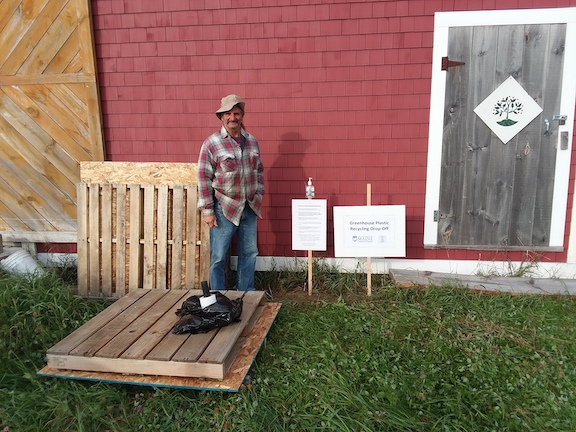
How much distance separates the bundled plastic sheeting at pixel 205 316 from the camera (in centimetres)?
287

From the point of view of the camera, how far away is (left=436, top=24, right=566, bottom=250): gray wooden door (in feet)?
13.1

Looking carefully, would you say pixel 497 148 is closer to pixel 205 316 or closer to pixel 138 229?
pixel 205 316

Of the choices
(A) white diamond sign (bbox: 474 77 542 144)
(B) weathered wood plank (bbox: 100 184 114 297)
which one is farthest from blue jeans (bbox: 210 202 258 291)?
(A) white diamond sign (bbox: 474 77 542 144)

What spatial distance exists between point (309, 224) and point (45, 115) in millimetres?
3155

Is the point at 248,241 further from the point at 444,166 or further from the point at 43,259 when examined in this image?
the point at 43,259

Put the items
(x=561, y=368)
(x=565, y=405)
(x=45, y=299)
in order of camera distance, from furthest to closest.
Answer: (x=45, y=299)
(x=561, y=368)
(x=565, y=405)

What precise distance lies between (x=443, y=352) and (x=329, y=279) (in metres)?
1.59

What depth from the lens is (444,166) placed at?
423 centimetres

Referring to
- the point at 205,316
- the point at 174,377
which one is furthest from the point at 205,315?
the point at 174,377

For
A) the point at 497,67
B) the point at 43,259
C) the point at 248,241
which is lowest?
the point at 43,259

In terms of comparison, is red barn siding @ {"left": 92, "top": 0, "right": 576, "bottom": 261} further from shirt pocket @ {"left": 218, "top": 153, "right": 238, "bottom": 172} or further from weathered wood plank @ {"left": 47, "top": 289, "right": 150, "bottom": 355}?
weathered wood plank @ {"left": 47, "top": 289, "right": 150, "bottom": 355}

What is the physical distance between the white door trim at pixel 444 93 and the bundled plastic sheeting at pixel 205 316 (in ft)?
7.77

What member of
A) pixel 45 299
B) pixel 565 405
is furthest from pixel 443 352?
pixel 45 299

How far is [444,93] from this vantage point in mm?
4117
